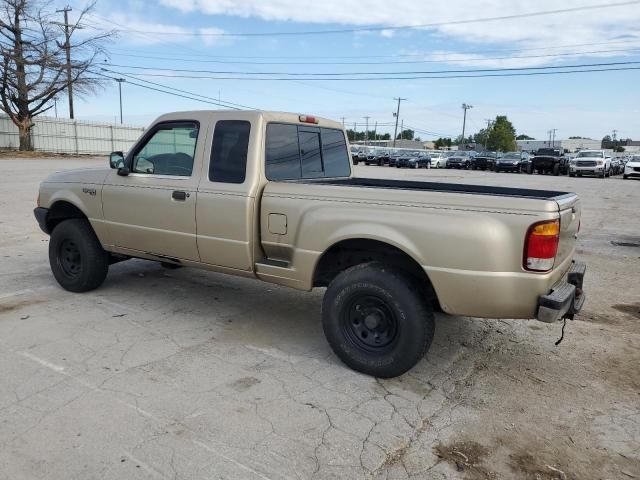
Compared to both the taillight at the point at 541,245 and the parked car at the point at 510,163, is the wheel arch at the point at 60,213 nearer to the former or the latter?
the taillight at the point at 541,245

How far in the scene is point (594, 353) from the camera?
438 cm

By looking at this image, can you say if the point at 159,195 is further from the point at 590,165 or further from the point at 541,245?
the point at 590,165

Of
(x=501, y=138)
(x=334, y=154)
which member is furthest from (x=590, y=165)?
(x=501, y=138)

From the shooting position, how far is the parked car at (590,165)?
32.7 metres

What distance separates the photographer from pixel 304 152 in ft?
16.1

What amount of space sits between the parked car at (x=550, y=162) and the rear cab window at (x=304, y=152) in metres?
33.6

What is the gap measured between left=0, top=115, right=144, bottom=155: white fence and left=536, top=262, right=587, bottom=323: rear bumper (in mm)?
44076

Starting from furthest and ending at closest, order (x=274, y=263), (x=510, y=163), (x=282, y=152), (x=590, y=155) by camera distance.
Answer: (x=510, y=163), (x=590, y=155), (x=282, y=152), (x=274, y=263)

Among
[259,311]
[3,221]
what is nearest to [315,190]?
[259,311]

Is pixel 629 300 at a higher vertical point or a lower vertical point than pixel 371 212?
lower

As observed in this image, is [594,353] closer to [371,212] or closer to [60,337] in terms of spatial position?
[371,212]

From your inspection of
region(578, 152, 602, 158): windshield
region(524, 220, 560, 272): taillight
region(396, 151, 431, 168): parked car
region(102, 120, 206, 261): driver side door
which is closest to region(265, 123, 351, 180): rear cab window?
region(102, 120, 206, 261): driver side door

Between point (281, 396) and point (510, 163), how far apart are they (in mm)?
38016

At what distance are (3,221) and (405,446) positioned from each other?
32.3ft
